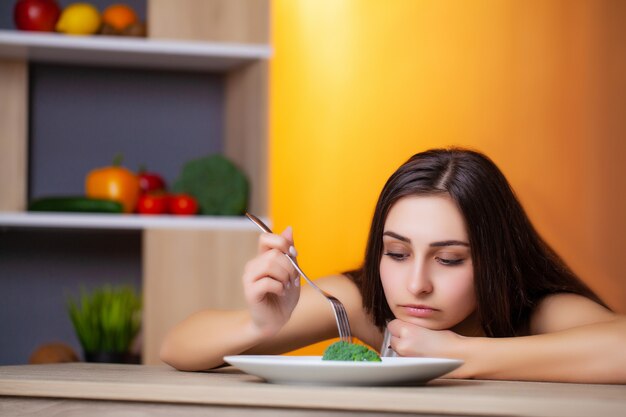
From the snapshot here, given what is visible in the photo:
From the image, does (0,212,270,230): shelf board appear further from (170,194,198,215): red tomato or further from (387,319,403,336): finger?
(387,319,403,336): finger

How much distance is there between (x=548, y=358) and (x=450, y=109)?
6.32 ft

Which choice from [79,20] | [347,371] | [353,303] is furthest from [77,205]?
[347,371]

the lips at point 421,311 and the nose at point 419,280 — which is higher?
the nose at point 419,280

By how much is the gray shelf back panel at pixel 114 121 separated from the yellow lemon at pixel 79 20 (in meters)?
0.34

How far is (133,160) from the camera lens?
358 centimetres

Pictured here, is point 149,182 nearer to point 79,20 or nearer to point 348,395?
point 79,20

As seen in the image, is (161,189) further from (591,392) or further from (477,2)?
(591,392)

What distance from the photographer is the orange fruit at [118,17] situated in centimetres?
325

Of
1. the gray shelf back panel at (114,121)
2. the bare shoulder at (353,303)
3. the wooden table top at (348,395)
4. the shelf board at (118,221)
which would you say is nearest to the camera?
the wooden table top at (348,395)

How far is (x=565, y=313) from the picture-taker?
178 cm

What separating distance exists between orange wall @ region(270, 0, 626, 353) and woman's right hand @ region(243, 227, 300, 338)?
61.3 inches

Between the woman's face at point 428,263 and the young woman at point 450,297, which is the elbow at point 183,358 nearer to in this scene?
the young woman at point 450,297

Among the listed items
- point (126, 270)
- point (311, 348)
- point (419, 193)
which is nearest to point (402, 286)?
point (419, 193)

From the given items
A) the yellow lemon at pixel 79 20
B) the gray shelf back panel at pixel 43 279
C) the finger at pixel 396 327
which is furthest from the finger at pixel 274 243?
the gray shelf back panel at pixel 43 279
